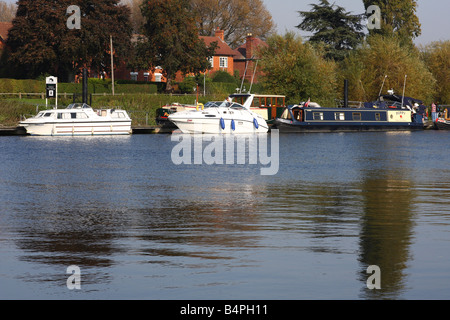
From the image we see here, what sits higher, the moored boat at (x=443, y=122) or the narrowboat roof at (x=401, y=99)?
the narrowboat roof at (x=401, y=99)

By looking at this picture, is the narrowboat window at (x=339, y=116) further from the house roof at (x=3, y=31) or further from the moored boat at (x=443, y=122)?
the house roof at (x=3, y=31)

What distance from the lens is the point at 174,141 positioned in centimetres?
5675

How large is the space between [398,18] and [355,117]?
1200 inches

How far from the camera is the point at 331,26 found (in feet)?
317

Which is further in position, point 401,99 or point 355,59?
point 355,59

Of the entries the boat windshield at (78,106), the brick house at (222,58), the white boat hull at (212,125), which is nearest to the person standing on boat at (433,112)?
the white boat hull at (212,125)

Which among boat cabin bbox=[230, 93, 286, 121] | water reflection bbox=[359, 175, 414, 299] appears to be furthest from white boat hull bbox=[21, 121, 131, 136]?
water reflection bbox=[359, 175, 414, 299]

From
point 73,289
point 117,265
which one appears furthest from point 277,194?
point 73,289

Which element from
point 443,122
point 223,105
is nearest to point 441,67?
point 443,122

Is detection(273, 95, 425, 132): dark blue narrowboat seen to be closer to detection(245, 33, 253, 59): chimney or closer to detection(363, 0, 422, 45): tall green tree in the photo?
detection(363, 0, 422, 45): tall green tree

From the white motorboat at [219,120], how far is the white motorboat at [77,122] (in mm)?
4550

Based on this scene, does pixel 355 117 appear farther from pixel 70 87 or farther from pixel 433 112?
pixel 70 87

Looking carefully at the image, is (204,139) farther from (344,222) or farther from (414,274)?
(414,274)

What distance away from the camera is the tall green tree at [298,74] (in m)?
80.4
